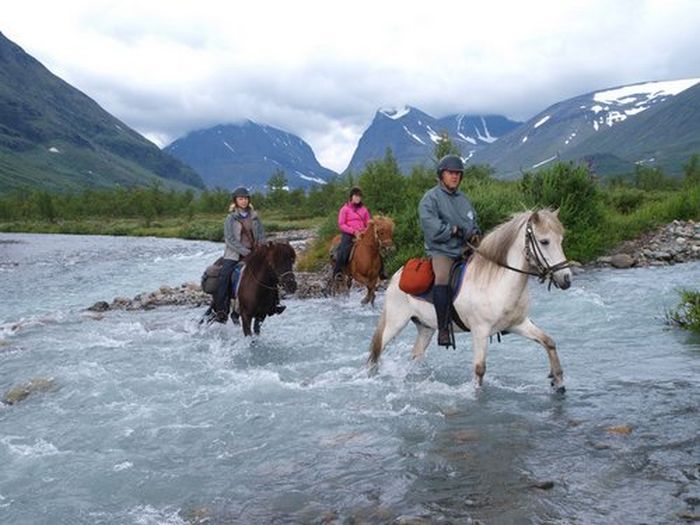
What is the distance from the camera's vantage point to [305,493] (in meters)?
5.79

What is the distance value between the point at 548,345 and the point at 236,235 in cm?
745

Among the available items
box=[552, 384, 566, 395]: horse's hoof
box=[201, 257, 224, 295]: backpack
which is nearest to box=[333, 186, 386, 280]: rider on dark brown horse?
box=[201, 257, 224, 295]: backpack

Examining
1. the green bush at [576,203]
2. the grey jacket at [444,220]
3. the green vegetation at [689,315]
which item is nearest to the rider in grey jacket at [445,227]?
the grey jacket at [444,220]

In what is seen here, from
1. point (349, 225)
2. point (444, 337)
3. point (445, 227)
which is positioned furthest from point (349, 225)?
point (444, 337)

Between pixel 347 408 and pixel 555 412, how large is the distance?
268cm

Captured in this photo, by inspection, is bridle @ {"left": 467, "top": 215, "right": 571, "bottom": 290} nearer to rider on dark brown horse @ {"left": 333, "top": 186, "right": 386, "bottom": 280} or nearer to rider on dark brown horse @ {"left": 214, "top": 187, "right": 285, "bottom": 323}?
rider on dark brown horse @ {"left": 214, "top": 187, "right": 285, "bottom": 323}

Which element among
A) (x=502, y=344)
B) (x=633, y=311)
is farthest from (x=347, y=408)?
(x=633, y=311)

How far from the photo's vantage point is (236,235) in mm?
13148

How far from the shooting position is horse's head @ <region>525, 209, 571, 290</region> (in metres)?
7.32

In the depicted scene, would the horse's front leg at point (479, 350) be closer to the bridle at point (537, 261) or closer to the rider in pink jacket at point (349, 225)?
the bridle at point (537, 261)

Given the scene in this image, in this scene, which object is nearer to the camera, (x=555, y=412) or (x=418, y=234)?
(x=555, y=412)

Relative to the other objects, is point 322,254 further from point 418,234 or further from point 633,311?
point 633,311

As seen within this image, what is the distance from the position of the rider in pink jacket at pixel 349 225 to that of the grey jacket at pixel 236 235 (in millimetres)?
4844

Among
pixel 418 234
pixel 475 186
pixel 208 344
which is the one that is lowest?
pixel 208 344
